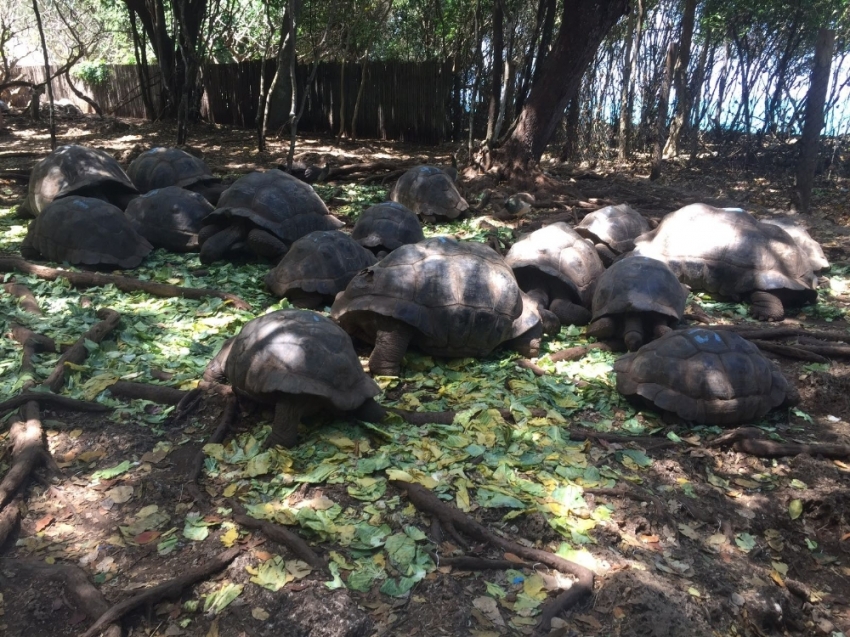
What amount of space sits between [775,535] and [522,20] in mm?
16125

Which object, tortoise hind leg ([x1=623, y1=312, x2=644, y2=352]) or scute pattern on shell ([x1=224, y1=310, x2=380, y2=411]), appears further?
tortoise hind leg ([x1=623, y1=312, x2=644, y2=352])

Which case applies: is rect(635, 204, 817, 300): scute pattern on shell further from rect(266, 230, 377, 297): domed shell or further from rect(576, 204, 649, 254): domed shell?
rect(266, 230, 377, 297): domed shell

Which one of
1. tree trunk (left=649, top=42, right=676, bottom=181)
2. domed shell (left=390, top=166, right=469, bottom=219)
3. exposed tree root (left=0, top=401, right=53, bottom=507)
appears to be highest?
tree trunk (left=649, top=42, right=676, bottom=181)

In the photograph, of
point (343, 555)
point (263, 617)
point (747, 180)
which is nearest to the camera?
point (263, 617)

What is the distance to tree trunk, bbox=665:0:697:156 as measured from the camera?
1311 centimetres

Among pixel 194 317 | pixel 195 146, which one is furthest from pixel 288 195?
pixel 195 146

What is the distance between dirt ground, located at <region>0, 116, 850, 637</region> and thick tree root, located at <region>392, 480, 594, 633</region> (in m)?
0.06

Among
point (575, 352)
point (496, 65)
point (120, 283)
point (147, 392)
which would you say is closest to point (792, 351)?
point (575, 352)

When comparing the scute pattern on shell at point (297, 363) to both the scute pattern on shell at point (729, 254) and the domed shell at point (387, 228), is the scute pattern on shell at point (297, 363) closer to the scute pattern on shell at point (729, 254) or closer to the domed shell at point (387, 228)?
the domed shell at point (387, 228)

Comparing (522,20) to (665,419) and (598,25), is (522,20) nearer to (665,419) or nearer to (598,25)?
(598,25)

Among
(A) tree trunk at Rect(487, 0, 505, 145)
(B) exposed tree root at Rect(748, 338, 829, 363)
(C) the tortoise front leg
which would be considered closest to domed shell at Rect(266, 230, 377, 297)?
(C) the tortoise front leg

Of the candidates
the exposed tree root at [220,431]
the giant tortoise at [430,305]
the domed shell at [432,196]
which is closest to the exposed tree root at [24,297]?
the exposed tree root at [220,431]

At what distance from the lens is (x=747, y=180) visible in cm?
1419

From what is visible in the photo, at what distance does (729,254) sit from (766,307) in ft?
2.43
